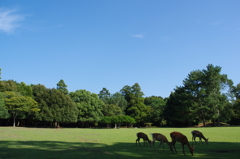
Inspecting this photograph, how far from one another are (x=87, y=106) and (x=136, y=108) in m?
20.0

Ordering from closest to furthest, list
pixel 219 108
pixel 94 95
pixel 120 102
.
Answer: pixel 219 108 → pixel 94 95 → pixel 120 102

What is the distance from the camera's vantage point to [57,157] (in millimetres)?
A: 10594

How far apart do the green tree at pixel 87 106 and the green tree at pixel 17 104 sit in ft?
53.3

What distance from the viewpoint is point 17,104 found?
180 ft

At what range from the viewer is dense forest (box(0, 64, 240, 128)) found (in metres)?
58.0

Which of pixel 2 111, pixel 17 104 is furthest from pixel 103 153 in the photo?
pixel 17 104

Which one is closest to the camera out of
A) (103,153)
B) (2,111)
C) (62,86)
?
(103,153)

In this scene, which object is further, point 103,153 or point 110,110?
point 110,110

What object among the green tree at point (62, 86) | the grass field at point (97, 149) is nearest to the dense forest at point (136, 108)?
the green tree at point (62, 86)

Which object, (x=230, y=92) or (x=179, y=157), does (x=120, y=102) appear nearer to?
(x=230, y=92)

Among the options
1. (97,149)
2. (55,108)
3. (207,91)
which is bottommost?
(97,149)

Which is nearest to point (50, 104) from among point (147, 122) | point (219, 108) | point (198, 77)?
point (147, 122)

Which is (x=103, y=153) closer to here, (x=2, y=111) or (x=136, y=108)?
(x=2, y=111)

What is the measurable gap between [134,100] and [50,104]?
33899mm
